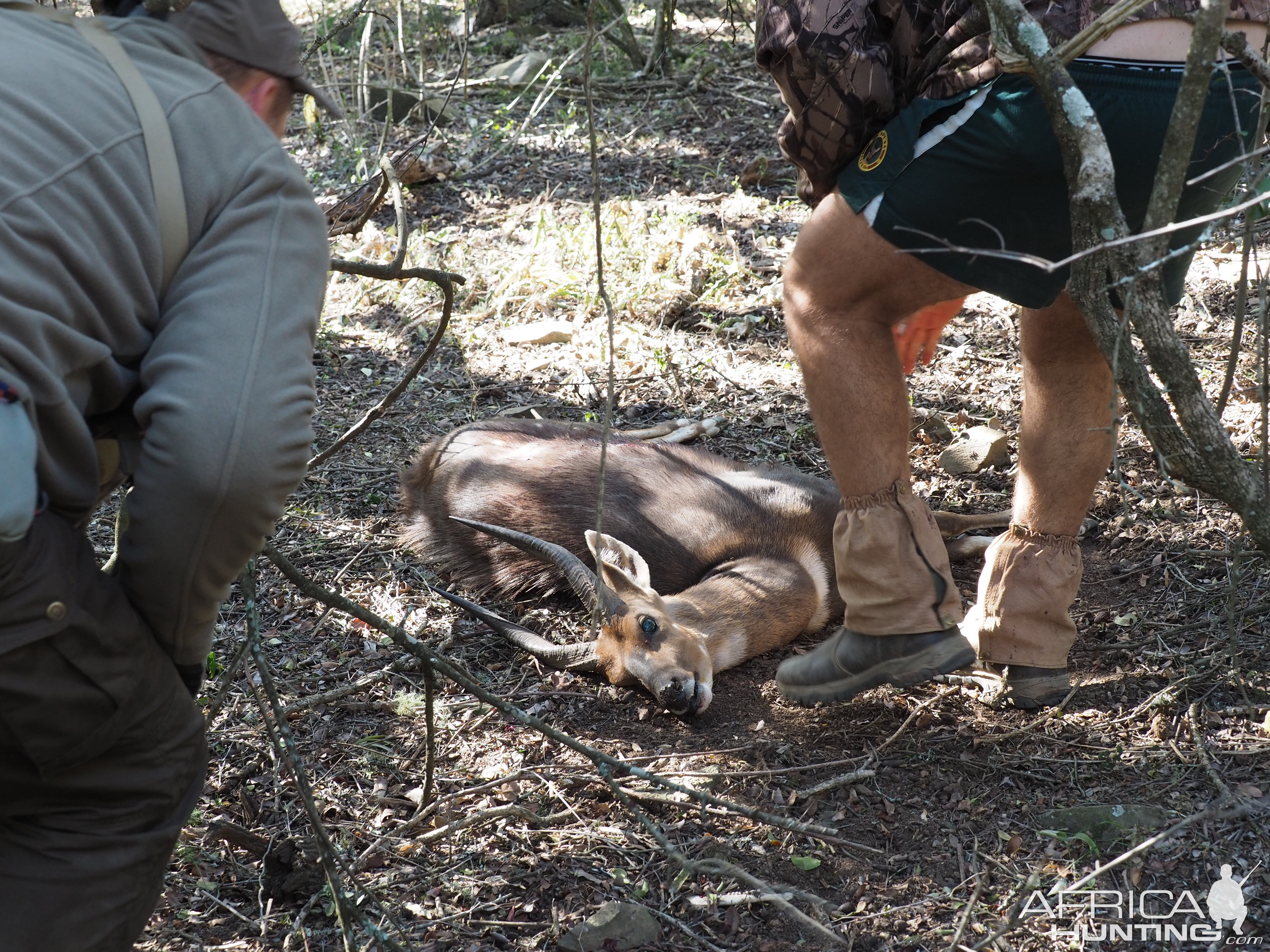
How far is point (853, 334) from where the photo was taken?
3117mm

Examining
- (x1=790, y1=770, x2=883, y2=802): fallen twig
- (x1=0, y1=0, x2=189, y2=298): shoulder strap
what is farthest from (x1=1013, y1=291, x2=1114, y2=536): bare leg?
(x1=0, y1=0, x2=189, y2=298): shoulder strap

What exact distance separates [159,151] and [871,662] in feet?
7.72

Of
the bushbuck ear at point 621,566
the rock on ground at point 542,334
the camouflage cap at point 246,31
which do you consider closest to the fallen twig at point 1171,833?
the camouflage cap at point 246,31

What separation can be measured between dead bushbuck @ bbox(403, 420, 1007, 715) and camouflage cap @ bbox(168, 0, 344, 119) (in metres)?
2.74

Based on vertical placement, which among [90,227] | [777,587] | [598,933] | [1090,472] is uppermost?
[90,227]

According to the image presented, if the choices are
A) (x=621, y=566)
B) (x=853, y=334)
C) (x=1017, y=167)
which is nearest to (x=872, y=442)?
(x=853, y=334)

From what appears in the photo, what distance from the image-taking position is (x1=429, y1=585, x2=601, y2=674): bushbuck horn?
171 inches

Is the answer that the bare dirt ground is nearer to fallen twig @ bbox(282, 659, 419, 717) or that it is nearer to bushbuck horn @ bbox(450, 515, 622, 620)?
fallen twig @ bbox(282, 659, 419, 717)

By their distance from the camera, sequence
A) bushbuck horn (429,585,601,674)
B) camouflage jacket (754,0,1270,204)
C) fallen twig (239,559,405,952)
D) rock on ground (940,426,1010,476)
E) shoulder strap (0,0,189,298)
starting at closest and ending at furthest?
1. shoulder strap (0,0,189,298)
2. fallen twig (239,559,405,952)
3. camouflage jacket (754,0,1270,204)
4. bushbuck horn (429,585,601,674)
5. rock on ground (940,426,1010,476)

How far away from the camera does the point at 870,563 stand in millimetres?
3223

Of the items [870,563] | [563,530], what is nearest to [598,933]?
[870,563]

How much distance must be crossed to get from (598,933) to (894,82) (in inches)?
90.1

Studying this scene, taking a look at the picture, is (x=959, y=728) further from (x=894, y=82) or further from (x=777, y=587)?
(x=894, y=82)

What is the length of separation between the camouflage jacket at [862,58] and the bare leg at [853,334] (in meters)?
0.21
